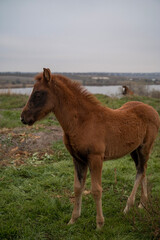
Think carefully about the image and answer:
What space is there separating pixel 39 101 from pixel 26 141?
4767 mm

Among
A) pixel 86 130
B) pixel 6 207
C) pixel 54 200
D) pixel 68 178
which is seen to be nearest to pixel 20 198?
pixel 6 207

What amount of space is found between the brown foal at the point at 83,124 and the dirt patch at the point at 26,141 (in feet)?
11.7

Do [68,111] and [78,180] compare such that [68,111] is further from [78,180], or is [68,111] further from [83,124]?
[78,180]

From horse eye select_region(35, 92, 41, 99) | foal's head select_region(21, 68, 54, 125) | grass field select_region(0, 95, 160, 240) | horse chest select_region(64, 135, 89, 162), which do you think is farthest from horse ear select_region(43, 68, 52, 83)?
grass field select_region(0, 95, 160, 240)

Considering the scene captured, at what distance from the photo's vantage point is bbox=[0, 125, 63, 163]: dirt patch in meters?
6.90

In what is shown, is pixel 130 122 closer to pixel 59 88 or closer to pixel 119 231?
pixel 59 88

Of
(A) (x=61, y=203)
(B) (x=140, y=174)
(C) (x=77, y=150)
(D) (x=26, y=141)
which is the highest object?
(C) (x=77, y=150)

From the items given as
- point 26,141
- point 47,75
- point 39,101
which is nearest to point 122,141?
point 39,101

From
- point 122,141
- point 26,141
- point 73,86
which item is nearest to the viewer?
point 73,86

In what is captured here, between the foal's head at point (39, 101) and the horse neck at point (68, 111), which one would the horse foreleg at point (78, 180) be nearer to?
the horse neck at point (68, 111)

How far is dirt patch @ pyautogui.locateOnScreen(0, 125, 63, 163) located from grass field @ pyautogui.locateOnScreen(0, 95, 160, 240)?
45 cm

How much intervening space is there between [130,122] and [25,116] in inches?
69.4

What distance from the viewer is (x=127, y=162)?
6590mm

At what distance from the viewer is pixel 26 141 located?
25.5 feet
